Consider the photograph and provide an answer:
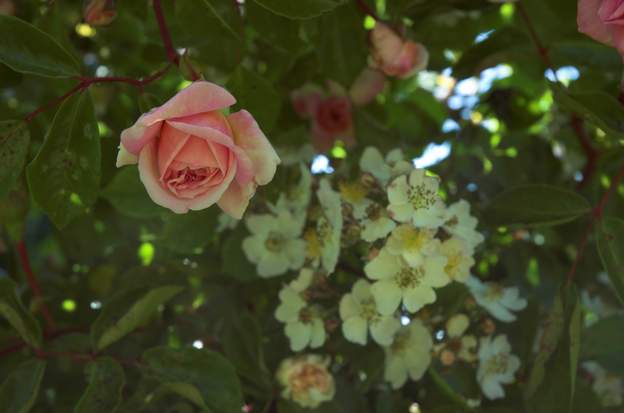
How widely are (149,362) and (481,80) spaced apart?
2.38 ft

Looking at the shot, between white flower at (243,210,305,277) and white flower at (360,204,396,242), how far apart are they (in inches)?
4.9

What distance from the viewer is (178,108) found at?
0.65 m

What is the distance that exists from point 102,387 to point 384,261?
274 mm

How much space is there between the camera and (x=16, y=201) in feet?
3.04

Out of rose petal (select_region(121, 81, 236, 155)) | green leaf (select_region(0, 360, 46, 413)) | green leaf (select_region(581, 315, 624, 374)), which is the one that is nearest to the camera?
rose petal (select_region(121, 81, 236, 155))

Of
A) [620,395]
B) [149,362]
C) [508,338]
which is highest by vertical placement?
[149,362]

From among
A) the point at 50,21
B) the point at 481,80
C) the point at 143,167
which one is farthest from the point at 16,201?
the point at 481,80

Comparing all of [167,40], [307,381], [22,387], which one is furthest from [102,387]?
[167,40]

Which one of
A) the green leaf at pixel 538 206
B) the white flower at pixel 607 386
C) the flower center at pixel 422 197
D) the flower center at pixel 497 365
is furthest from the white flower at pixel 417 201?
the white flower at pixel 607 386

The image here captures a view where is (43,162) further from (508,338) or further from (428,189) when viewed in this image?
(508,338)

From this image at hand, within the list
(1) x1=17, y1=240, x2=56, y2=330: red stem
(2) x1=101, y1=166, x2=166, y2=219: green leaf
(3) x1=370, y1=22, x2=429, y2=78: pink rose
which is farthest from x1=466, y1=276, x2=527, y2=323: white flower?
(1) x1=17, y1=240, x2=56, y2=330: red stem

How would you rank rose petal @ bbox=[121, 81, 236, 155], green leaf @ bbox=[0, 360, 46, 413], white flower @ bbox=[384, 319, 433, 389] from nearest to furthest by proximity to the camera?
rose petal @ bbox=[121, 81, 236, 155] → green leaf @ bbox=[0, 360, 46, 413] → white flower @ bbox=[384, 319, 433, 389]

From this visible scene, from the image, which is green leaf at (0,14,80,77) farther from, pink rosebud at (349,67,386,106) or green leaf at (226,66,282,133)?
pink rosebud at (349,67,386,106)

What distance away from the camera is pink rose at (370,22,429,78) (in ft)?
3.15
